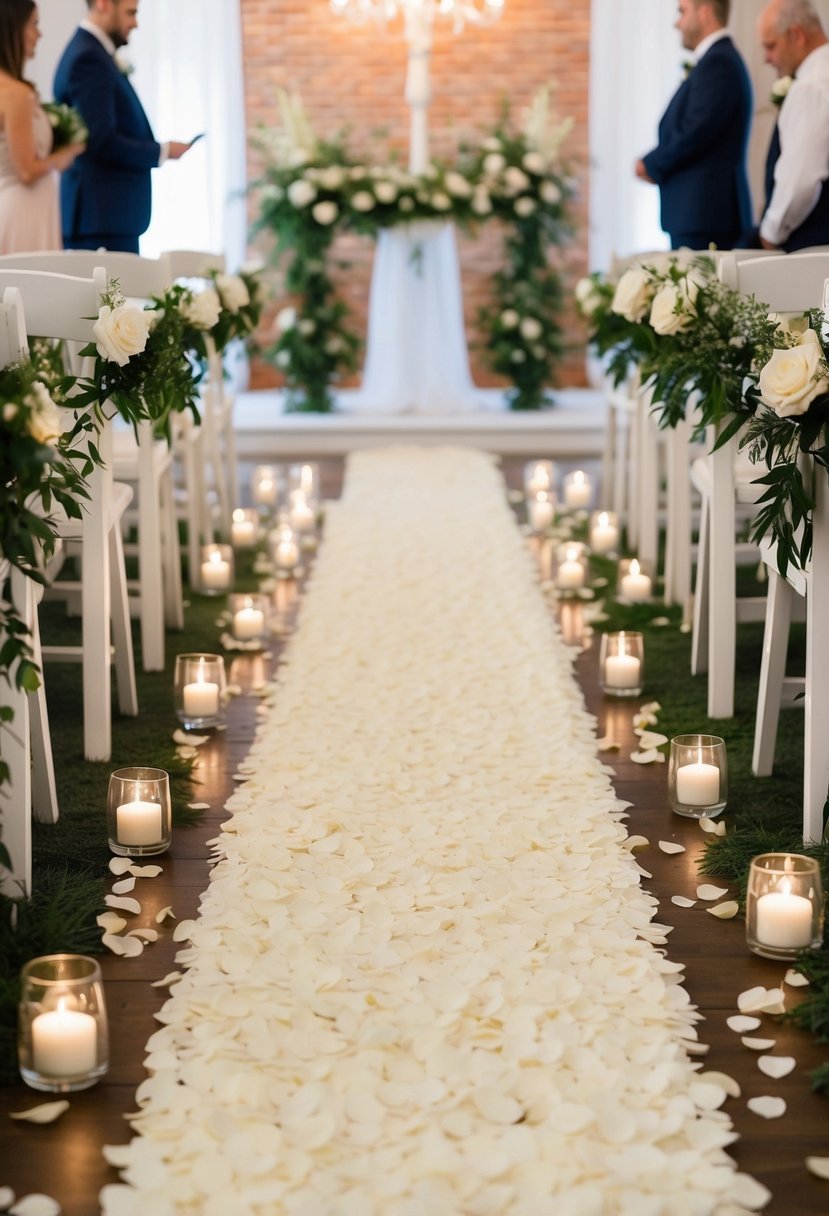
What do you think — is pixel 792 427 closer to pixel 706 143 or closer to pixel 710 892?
pixel 710 892

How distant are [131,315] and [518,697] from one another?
4.52 ft

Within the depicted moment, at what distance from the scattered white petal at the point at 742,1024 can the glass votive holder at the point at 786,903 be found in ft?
0.58

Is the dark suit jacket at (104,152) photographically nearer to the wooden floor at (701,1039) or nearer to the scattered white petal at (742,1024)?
the wooden floor at (701,1039)

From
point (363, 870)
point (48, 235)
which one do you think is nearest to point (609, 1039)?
point (363, 870)

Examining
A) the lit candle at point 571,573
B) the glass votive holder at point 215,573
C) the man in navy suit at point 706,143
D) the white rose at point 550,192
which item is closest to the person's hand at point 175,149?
the glass votive holder at point 215,573

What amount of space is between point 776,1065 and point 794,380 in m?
1.05

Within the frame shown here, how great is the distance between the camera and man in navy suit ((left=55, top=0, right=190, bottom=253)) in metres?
5.28

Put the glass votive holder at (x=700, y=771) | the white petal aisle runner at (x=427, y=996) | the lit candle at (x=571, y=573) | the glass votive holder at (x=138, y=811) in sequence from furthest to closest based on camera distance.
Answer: the lit candle at (x=571, y=573), the glass votive holder at (x=700, y=771), the glass votive holder at (x=138, y=811), the white petal aisle runner at (x=427, y=996)

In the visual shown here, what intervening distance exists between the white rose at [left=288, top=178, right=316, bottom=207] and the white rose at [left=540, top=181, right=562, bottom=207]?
1.27 m

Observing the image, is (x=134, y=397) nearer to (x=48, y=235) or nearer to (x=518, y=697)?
(x=518, y=697)

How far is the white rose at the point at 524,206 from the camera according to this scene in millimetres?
8289

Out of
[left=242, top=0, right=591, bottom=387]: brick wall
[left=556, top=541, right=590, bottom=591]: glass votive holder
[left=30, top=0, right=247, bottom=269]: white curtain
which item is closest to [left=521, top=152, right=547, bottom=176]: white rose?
[left=242, top=0, right=591, bottom=387]: brick wall

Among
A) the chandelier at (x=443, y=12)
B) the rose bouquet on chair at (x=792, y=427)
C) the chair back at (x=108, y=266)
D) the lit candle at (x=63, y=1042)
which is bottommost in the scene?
the lit candle at (x=63, y=1042)

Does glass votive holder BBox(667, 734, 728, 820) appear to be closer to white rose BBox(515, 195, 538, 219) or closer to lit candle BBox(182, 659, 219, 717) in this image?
lit candle BBox(182, 659, 219, 717)
